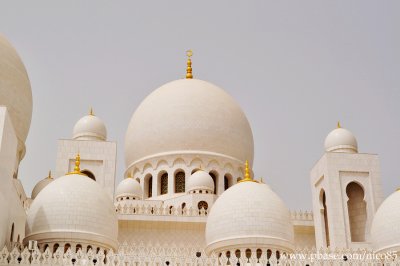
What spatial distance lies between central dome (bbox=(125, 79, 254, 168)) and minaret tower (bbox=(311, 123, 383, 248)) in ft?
11.4

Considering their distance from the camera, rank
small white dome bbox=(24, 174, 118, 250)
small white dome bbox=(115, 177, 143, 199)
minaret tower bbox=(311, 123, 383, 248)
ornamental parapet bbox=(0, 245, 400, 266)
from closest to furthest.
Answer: ornamental parapet bbox=(0, 245, 400, 266) < small white dome bbox=(24, 174, 118, 250) < minaret tower bbox=(311, 123, 383, 248) < small white dome bbox=(115, 177, 143, 199)

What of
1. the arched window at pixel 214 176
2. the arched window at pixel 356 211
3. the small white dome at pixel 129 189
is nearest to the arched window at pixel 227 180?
the arched window at pixel 214 176

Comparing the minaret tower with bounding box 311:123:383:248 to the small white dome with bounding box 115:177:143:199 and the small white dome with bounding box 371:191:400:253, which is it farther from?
the small white dome with bounding box 115:177:143:199

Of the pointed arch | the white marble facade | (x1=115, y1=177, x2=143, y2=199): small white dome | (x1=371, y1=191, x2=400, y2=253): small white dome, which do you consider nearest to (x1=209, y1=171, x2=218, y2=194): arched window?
the white marble facade

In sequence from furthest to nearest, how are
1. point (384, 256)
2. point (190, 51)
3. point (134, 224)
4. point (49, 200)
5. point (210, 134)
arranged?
1. point (190, 51)
2. point (210, 134)
3. point (134, 224)
4. point (384, 256)
5. point (49, 200)

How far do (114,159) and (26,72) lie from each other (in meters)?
4.41

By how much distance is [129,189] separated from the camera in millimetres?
21875

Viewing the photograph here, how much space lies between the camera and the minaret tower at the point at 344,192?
19703 mm

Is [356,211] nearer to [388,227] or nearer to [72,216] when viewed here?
[388,227]

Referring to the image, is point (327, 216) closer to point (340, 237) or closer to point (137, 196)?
point (340, 237)

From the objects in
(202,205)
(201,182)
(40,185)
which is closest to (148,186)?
(201,182)

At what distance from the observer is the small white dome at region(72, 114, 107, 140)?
874 inches

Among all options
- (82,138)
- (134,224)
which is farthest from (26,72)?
(134,224)

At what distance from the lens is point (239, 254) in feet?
50.6
